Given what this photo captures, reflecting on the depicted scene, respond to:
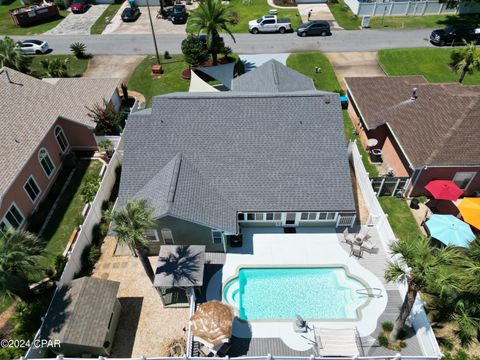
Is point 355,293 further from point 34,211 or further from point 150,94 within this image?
point 150,94

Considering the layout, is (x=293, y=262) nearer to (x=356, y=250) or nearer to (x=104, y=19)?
(x=356, y=250)

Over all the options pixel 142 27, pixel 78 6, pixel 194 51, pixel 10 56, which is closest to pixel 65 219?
pixel 10 56

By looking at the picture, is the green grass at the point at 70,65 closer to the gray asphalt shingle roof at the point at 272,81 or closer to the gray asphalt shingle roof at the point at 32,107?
the gray asphalt shingle roof at the point at 32,107

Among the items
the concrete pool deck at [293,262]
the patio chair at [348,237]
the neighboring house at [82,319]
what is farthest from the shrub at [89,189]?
the patio chair at [348,237]

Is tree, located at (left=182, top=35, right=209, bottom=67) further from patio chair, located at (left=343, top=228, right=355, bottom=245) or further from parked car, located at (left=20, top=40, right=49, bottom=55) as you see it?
patio chair, located at (left=343, top=228, right=355, bottom=245)

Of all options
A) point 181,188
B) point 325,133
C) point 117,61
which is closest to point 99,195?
point 181,188

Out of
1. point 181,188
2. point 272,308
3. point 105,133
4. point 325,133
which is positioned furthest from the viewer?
point 105,133
